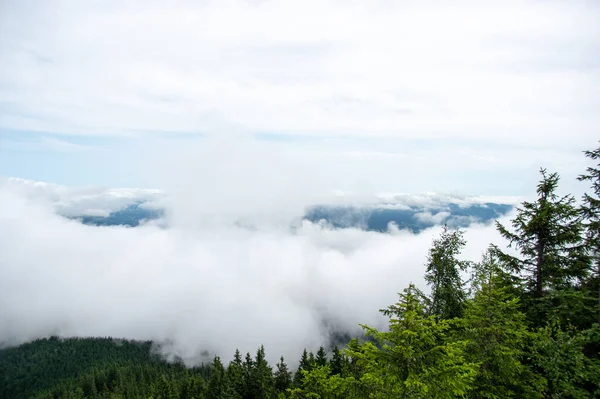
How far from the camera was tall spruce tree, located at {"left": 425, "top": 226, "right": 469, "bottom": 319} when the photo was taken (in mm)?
23078

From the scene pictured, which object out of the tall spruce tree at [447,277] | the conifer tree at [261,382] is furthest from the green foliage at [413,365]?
the conifer tree at [261,382]

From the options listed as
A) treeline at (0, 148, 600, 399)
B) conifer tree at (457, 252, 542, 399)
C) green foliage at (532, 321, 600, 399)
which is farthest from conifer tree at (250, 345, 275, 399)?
green foliage at (532, 321, 600, 399)

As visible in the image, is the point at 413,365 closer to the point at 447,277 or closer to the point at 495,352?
the point at 495,352

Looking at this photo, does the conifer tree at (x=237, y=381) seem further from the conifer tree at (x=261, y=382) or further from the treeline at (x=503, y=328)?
the treeline at (x=503, y=328)

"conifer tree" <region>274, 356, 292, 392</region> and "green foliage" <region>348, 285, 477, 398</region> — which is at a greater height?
"green foliage" <region>348, 285, 477, 398</region>

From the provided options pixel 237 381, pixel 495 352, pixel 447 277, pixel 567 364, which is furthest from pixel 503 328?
pixel 237 381

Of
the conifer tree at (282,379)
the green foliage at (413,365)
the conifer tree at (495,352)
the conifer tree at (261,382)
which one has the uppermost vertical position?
the green foliage at (413,365)

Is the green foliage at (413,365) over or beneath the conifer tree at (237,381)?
over

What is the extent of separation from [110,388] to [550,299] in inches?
8610

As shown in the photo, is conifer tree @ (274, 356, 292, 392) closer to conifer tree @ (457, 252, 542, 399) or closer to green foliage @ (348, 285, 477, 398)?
conifer tree @ (457, 252, 542, 399)

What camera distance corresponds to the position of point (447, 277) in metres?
23.6

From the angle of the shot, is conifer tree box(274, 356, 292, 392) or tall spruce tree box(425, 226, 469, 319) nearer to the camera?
tall spruce tree box(425, 226, 469, 319)

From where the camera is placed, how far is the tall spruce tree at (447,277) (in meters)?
23.1

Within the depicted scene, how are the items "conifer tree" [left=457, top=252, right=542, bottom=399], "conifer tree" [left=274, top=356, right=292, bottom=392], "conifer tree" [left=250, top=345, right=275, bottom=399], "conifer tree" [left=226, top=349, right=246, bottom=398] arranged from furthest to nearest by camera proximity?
1. "conifer tree" [left=274, top=356, right=292, bottom=392]
2. "conifer tree" [left=226, top=349, right=246, bottom=398]
3. "conifer tree" [left=250, top=345, right=275, bottom=399]
4. "conifer tree" [left=457, top=252, right=542, bottom=399]
